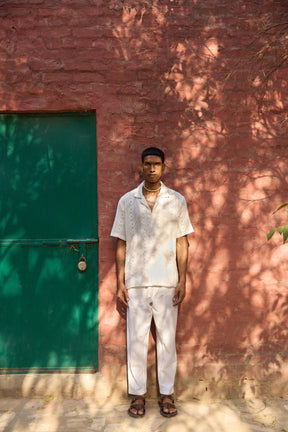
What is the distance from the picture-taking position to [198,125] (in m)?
3.58

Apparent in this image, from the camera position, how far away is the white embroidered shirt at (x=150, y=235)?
3371mm

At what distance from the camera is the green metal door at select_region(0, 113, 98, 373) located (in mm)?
3664

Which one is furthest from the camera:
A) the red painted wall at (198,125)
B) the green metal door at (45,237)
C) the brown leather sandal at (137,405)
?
the green metal door at (45,237)

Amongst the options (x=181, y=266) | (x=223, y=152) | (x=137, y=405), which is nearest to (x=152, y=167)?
(x=223, y=152)

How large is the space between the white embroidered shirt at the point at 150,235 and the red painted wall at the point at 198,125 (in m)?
0.21

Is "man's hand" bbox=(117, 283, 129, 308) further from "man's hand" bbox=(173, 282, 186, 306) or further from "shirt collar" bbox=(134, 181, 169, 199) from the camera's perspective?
"shirt collar" bbox=(134, 181, 169, 199)

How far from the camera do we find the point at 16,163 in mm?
3676

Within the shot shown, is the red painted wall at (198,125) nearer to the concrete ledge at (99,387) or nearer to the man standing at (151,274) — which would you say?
the concrete ledge at (99,387)

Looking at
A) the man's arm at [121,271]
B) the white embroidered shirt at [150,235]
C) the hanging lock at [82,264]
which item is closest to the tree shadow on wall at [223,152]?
the white embroidered shirt at [150,235]

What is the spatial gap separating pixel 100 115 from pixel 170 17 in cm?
102

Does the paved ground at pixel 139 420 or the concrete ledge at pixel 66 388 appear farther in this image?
the concrete ledge at pixel 66 388

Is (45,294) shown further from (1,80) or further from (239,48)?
(239,48)

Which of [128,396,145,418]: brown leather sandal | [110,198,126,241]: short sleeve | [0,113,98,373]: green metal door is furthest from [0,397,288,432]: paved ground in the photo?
[110,198,126,241]: short sleeve

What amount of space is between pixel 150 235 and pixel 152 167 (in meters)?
0.55
